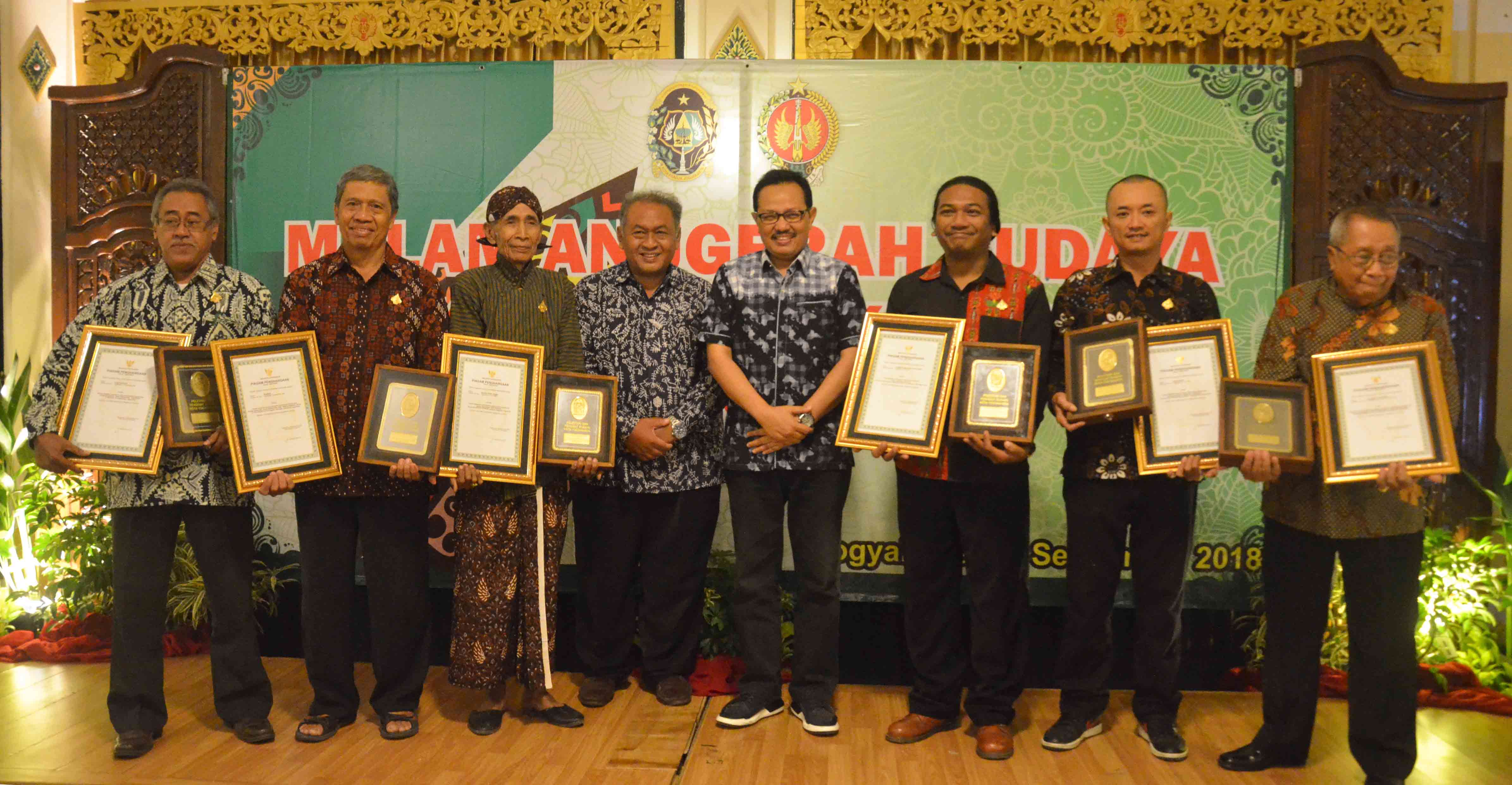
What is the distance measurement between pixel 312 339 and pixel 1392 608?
9.99 ft

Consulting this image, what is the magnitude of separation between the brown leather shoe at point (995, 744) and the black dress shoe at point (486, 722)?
147 centimetres

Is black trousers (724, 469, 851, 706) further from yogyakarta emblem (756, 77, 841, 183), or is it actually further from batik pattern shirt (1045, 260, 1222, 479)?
yogyakarta emblem (756, 77, 841, 183)

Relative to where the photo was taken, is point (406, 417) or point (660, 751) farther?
point (660, 751)

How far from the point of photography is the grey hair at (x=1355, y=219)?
2330 millimetres

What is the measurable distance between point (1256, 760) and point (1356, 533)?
2.40 feet

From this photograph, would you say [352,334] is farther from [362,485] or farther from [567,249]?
[567,249]

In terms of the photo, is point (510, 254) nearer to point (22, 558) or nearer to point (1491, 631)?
point (22, 558)

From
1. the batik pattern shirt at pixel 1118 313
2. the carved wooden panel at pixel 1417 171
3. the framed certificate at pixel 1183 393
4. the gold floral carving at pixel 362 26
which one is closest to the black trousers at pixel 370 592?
the batik pattern shirt at pixel 1118 313

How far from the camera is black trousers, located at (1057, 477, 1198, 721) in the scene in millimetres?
2633

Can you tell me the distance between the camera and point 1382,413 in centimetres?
231

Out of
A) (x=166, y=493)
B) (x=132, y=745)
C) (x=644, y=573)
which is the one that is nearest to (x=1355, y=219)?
(x=644, y=573)

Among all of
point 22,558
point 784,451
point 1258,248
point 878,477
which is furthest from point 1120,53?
point 22,558

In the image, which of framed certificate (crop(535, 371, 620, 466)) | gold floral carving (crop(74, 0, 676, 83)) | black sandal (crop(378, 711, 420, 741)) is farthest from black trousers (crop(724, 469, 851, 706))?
gold floral carving (crop(74, 0, 676, 83))

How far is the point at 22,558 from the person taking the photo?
13.2ft
